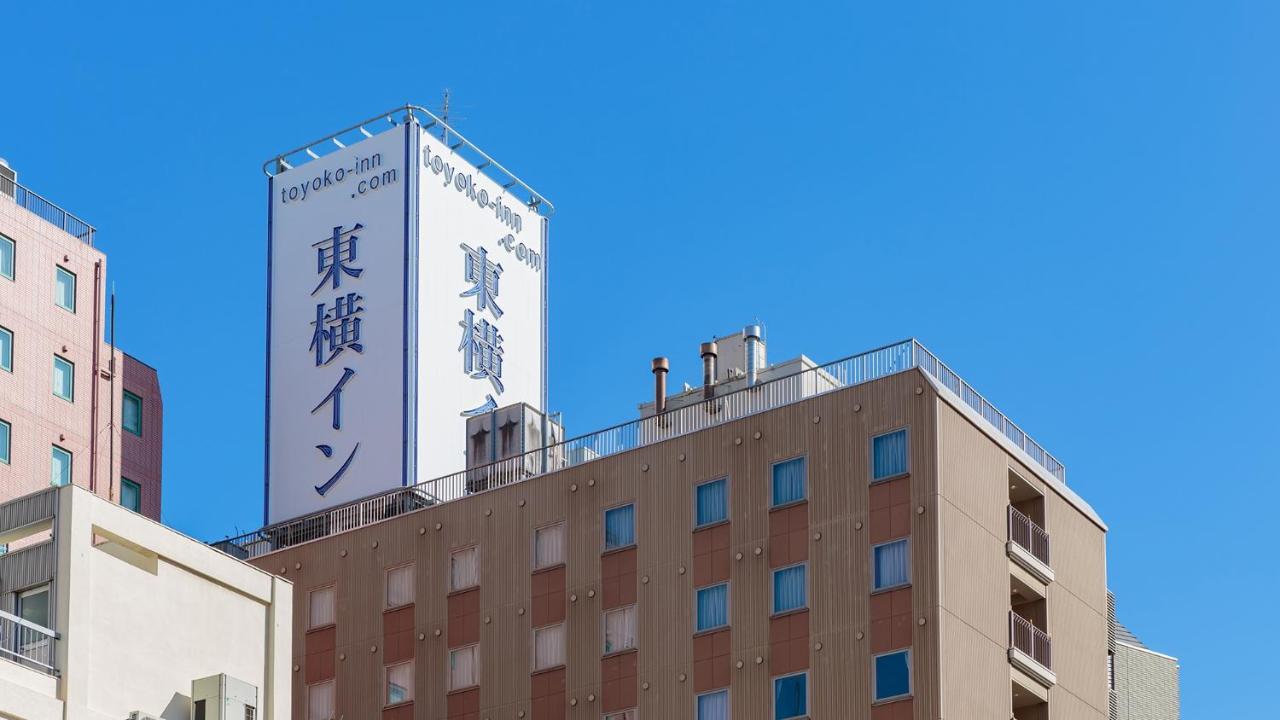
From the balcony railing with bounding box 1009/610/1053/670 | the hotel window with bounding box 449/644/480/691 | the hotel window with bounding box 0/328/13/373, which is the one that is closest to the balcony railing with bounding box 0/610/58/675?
the hotel window with bounding box 449/644/480/691

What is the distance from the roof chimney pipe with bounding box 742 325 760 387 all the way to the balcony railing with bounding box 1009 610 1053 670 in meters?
15.5

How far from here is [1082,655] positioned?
8069cm

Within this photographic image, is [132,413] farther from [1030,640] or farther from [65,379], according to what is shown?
[1030,640]

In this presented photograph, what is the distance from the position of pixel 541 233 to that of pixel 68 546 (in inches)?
2226

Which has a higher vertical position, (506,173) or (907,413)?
(506,173)

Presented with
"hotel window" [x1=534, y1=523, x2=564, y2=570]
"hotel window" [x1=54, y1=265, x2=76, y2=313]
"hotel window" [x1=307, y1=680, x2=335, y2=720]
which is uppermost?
"hotel window" [x1=54, y1=265, x2=76, y2=313]

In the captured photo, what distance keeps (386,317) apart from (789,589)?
28872 mm

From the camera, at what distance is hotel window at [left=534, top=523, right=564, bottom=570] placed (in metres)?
81.5

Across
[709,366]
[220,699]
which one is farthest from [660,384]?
[220,699]

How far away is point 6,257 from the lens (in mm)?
84625

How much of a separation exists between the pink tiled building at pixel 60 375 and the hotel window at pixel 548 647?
16.9m

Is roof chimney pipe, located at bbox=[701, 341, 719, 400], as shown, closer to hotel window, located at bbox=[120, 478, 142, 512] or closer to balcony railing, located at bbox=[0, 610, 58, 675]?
hotel window, located at bbox=[120, 478, 142, 512]

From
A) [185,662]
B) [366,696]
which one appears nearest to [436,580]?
[366,696]

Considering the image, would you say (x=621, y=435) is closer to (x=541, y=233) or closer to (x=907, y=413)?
(x=907, y=413)
